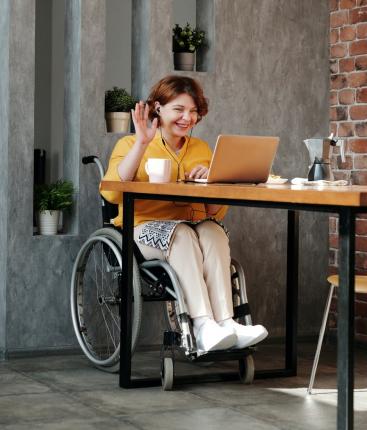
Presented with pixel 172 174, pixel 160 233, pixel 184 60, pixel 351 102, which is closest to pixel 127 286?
pixel 160 233

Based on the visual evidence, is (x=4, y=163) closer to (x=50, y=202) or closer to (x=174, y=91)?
(x=50, y=202)

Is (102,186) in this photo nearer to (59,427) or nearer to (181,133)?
(181,133)

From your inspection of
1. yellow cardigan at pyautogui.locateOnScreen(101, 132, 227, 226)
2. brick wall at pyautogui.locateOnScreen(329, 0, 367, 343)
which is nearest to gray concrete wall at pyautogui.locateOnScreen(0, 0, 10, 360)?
yellow cardigan at pyautogui.locateOnScreen(101, 132, 227, 226)

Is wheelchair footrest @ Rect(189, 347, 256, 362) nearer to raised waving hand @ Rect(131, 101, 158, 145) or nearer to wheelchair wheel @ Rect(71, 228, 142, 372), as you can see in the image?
wheelchair wheel @ Rect(71, 228, 142, 372)

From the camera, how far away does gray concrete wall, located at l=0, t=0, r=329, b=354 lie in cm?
450

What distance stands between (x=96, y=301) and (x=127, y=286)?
2.64 ft

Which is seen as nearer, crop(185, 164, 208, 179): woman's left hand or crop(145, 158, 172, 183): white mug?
crop(145, 158, 172, 183): white mug

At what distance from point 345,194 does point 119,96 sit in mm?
2273

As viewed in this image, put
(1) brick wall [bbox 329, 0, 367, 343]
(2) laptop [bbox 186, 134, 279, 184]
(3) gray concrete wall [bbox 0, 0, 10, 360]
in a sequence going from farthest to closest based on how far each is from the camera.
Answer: (1) brick wall [bbox 329, 0, 367, 343] < (3) gray concrete wall [bbox 0, 0, 10, 360] < (2) laptop [bbox 186, 134, 279, 184]

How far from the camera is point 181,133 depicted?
4266mm

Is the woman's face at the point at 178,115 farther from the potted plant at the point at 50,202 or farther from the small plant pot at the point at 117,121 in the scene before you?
the potted plant at the point at 50,202

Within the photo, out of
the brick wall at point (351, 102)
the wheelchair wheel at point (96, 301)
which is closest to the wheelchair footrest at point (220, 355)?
the wheelchair wheel at point (96, 301)

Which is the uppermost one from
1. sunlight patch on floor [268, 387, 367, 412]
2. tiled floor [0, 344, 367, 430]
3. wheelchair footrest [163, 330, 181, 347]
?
wheelchair footrest [163, 330, 181, 347]

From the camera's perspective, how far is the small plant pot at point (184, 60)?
16.2 feet
